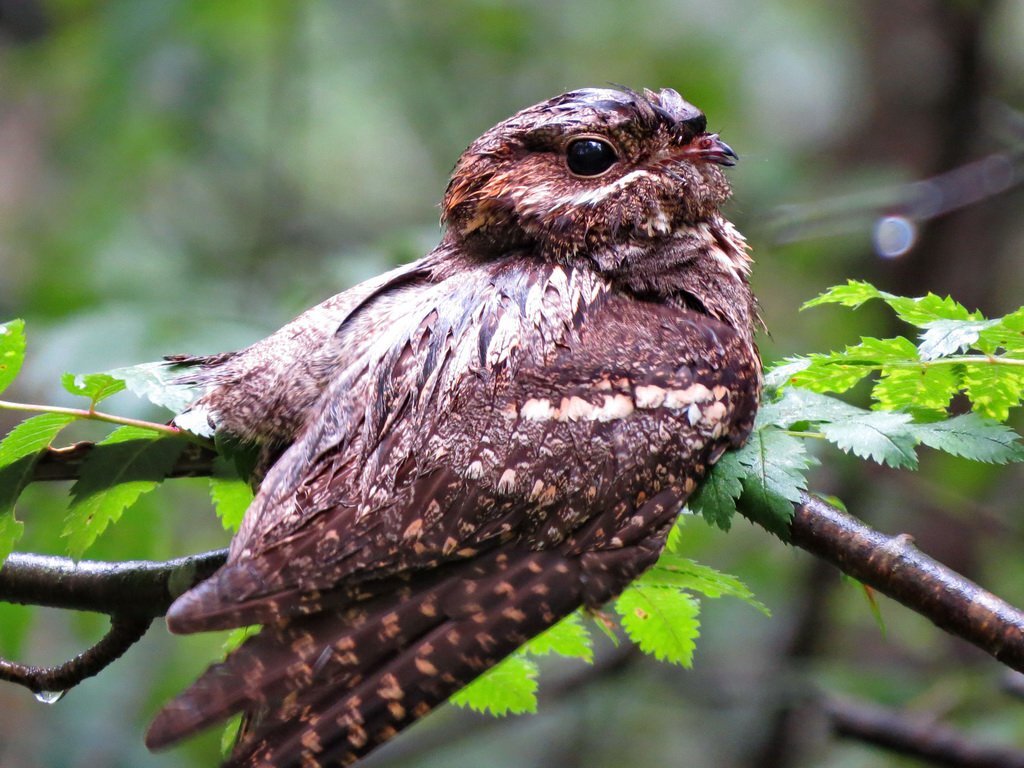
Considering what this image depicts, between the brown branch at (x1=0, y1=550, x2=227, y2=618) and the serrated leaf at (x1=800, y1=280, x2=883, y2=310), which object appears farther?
the brown branch at (x1=0, y1=550, x2=227, y2=618)

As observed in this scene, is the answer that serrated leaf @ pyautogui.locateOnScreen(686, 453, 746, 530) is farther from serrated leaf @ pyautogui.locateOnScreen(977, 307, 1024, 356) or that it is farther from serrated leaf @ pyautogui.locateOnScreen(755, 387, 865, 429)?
serrated leaf @ pyautogui.locateOnScreen(977, 307, 1024, 356)

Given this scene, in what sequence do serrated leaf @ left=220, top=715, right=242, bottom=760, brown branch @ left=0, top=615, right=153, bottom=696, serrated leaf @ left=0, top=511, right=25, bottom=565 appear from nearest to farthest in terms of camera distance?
serrated leaf @ left=0, top=511, right=25, bottom=565 → serrated leaf @ left=220, top=715, right=242, bottom=760 → brown branch @ left=0, top=615, right=153, bottom=696

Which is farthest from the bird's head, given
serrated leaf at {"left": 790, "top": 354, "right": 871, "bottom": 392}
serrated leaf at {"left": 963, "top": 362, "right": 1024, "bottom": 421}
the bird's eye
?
serrated leaf at {"left": 963, "top": 362, "right": 1024, "bottom": 421}

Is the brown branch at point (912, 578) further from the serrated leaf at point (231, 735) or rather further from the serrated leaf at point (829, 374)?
the serrated leaf at point (231, 735)

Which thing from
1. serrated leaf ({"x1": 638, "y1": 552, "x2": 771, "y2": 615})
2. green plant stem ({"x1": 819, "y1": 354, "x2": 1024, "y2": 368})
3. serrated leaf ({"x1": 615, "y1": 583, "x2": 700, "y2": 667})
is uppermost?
green plant stem ({"x1": 819, "y1": 354, "x2": 1024, "y2": 368})

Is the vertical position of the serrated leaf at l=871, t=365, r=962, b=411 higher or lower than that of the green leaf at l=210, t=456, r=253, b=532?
higher

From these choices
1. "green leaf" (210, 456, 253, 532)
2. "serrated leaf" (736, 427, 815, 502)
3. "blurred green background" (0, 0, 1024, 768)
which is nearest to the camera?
"serrated leaf" (736, 427, 815, 502)

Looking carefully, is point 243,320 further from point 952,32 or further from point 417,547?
point 952,32
